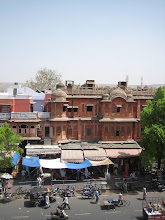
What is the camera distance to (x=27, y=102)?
103ft

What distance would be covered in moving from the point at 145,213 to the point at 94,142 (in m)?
15.1

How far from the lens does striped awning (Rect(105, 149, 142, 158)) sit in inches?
1100

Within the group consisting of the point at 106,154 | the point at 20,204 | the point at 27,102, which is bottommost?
the point at 20,204

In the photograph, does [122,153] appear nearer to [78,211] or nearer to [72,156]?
[72,156]

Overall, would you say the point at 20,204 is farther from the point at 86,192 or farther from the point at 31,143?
the point at 31,143

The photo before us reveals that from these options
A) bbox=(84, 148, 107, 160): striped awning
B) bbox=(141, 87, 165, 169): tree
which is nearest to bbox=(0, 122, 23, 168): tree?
bbox=(84, 148, 107, 160): striped awning

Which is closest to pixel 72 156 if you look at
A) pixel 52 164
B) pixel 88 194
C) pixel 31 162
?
pixel 52 164

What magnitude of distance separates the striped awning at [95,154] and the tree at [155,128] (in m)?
4.79

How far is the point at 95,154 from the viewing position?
1075 inches

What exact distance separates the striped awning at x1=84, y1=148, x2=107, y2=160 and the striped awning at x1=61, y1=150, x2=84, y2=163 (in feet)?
2.24

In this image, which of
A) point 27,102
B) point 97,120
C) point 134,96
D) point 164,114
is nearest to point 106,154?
point 97,120

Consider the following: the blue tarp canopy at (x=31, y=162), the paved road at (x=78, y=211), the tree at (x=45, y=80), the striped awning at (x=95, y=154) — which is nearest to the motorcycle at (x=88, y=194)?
the paved road at (x=78, y=211)

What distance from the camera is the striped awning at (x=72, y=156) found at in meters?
26.1

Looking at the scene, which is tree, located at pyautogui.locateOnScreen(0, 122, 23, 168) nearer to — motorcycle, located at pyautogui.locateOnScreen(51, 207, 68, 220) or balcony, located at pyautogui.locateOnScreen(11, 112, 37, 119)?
balcony, located at pyautogui.locateOnScreen(11, 112, 37, 119)
